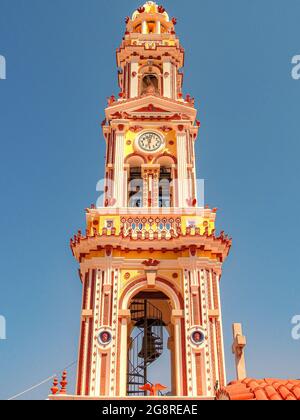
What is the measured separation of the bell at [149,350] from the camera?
20.8 metres

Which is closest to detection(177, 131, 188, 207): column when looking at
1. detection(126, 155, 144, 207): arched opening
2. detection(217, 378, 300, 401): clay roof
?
detection(126, 155, 144, 207): arched opening

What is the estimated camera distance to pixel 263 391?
32.2 feet

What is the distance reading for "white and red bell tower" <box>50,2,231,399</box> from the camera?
1819cm

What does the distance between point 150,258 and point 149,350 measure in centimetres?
399

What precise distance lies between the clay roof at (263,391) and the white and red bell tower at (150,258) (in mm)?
6245

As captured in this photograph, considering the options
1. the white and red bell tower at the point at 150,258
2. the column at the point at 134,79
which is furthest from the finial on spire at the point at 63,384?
the column at the point at 134,79

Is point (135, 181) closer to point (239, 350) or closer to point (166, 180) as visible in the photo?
point (166, 180)

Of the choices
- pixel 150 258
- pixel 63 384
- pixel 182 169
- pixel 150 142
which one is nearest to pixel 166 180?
pixel 182 169

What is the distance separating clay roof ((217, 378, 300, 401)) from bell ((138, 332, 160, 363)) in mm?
10136

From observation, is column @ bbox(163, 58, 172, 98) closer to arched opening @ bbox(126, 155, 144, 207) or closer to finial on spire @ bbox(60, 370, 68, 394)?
arched opening @ bbox(126, 155, 144, 207)

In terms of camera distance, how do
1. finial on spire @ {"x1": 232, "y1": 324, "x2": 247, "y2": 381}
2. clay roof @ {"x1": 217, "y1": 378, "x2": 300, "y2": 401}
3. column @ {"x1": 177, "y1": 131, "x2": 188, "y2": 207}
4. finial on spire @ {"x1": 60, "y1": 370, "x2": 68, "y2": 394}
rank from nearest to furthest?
clay roof @ {"x1": 217, "y1": 378, "x2": 300, "y2": 401} → finial on spire @ {"x1": 232, "y1": 324, "x2": 247, "y2": 381} → finial on spire @ {"x1": 60, "y1": 370, "x2": 68, "y2": 394} → column @ {"x1": 177, "y1": 131, "x2": 188, "y2": 207}

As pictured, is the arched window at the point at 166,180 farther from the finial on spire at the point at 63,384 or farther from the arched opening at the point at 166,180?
the finial on spire at the point at 63,384
